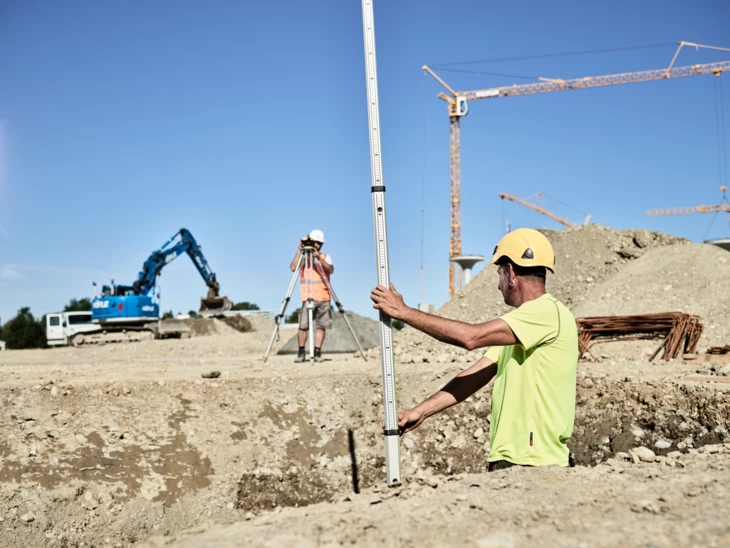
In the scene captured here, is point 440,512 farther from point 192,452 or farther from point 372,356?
point 372,356

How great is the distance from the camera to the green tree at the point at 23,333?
1681 inches

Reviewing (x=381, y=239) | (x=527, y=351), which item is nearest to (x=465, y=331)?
(x=527, y=351)

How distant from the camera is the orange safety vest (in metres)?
10.8

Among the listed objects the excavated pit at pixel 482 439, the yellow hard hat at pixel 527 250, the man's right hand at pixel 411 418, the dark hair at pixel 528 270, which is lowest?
the excavated pit at pixel 482 439

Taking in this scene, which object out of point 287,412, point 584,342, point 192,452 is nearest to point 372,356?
point 584,342

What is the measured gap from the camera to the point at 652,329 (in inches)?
535

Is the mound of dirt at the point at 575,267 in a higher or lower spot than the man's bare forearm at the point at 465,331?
higher

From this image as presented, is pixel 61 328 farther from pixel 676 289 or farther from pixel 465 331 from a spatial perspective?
pixel 465 331

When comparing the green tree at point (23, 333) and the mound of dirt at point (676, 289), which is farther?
the green tree at point (23, 333)

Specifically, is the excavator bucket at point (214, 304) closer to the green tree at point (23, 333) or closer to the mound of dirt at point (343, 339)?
the mound of dirt at point (343, 339)

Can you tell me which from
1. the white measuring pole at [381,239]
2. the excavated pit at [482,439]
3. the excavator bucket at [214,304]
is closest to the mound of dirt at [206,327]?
the excavator bucket at [214,304]

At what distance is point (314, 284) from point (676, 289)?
460 inches

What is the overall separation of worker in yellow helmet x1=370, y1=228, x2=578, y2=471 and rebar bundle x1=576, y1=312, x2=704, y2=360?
1007cm

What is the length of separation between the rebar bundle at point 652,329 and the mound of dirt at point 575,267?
17.7ft
